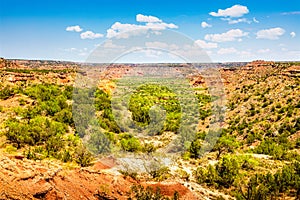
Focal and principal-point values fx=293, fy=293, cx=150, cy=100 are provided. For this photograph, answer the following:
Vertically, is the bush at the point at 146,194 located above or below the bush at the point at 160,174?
above

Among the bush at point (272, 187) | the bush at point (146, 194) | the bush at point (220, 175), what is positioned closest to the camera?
the bush at point (146, 194)

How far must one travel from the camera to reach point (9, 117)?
86.8 feet

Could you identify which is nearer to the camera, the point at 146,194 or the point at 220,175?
the point at 146,194

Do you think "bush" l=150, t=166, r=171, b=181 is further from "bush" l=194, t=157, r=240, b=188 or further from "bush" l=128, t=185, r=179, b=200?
"bush" l=128, t=185, r=179, b=200

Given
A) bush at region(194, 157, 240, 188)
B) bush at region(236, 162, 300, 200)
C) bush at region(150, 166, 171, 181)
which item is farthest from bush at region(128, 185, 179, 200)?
bush at region(194, 157, 240, 188)

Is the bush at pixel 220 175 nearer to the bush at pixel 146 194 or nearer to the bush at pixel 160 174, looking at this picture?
the bush at pixel 160 174

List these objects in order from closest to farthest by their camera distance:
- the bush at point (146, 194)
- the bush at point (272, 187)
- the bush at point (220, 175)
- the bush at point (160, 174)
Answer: the bush at point (146, 194)
the bush at point (272, 187)
the bush at point (160, 174)
the bush at point (220, 175)

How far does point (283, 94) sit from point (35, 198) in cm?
4078

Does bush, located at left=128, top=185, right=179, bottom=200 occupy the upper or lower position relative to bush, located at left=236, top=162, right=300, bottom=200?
upper

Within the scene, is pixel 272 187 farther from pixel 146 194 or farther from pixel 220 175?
pixel 146 194

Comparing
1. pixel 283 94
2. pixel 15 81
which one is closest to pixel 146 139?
pixel 283 94

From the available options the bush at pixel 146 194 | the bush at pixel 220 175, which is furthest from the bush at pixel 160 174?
the bush at pixel 146 194

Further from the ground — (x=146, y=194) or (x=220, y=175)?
(x=146, y=194)

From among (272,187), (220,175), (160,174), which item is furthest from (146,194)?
(272,187)
